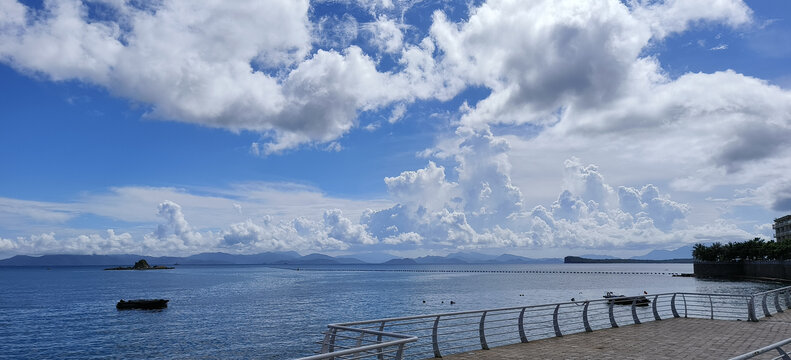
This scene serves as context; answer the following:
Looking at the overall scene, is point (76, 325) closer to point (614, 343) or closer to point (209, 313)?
point (209, 313)

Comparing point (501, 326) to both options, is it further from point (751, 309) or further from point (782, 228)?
point (782, 228)

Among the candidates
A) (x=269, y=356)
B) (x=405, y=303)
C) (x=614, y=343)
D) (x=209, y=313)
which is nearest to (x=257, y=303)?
(x=209, y=313)

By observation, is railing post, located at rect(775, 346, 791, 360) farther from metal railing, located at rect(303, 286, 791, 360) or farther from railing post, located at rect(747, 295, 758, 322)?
railing post, located at rect(747, 295, 758, 322)

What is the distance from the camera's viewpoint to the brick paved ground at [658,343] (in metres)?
13.9

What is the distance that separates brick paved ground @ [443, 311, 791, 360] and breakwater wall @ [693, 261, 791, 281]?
105 m

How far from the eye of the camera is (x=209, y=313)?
68.8 metres

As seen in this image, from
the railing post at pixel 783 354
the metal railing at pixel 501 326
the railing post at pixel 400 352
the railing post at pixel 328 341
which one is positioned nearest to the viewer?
the railing post at pixel 783 354

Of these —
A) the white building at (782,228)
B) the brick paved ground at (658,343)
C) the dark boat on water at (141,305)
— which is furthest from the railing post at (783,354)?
the white building at (782,228)

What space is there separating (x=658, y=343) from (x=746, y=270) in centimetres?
14776

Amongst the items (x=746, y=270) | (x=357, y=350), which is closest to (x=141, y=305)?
(x=357, y=350)

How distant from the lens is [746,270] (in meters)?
135

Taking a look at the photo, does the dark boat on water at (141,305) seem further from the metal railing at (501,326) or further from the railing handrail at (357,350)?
the railing handrail at (357,350)

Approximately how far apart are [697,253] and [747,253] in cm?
2019

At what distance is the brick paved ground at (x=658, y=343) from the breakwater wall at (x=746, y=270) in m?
105
